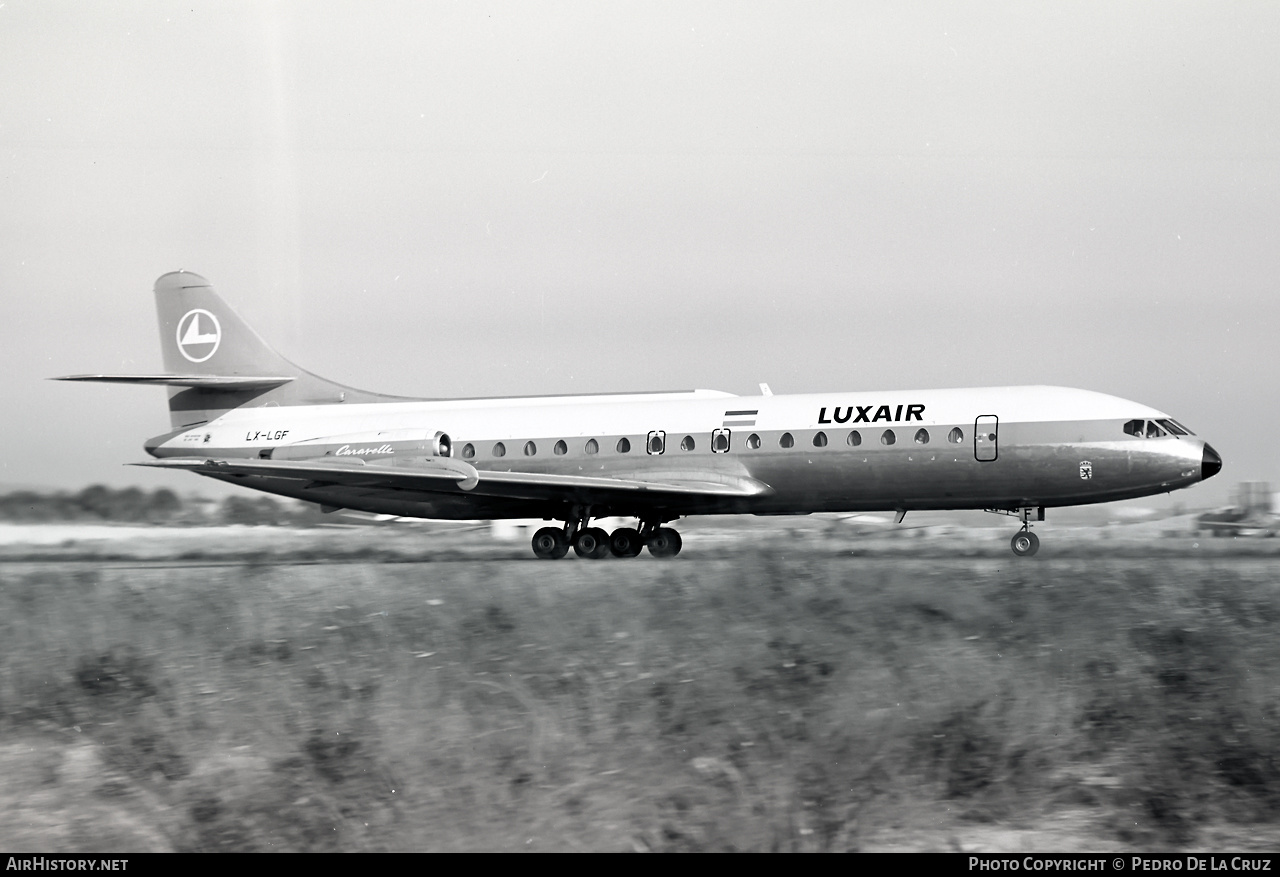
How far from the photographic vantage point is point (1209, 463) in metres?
25.7

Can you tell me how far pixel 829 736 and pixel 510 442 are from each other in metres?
16.0

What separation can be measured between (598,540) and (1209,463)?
1172 centimetres

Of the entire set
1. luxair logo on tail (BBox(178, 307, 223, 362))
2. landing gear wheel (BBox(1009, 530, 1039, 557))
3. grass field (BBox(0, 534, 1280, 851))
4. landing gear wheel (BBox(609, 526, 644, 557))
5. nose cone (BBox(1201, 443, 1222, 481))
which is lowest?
grass field (BBox(0, 534, 1280, 851))

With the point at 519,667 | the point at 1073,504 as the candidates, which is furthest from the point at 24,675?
the point at 1073,504

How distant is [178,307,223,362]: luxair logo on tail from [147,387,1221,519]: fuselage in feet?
12.6

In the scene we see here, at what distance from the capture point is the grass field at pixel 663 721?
14250 mm

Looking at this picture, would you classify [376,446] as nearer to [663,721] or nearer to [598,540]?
[598,540]

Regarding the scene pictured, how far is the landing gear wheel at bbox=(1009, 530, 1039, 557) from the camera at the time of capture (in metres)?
25.8

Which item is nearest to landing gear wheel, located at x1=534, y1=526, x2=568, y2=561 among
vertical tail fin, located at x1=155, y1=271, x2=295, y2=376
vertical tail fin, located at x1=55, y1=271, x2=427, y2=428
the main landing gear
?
the main landing gear

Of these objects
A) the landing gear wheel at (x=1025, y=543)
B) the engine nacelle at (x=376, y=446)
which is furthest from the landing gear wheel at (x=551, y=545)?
the landing gear wheel at (x=1025, y=543)

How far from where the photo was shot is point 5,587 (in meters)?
23.5

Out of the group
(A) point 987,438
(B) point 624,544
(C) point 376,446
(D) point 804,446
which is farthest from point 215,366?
(A) point 987,438

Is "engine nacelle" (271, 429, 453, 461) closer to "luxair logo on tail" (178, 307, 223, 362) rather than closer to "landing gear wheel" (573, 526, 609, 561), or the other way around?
"landing gear wheel" (573, 526, 609, 561)
